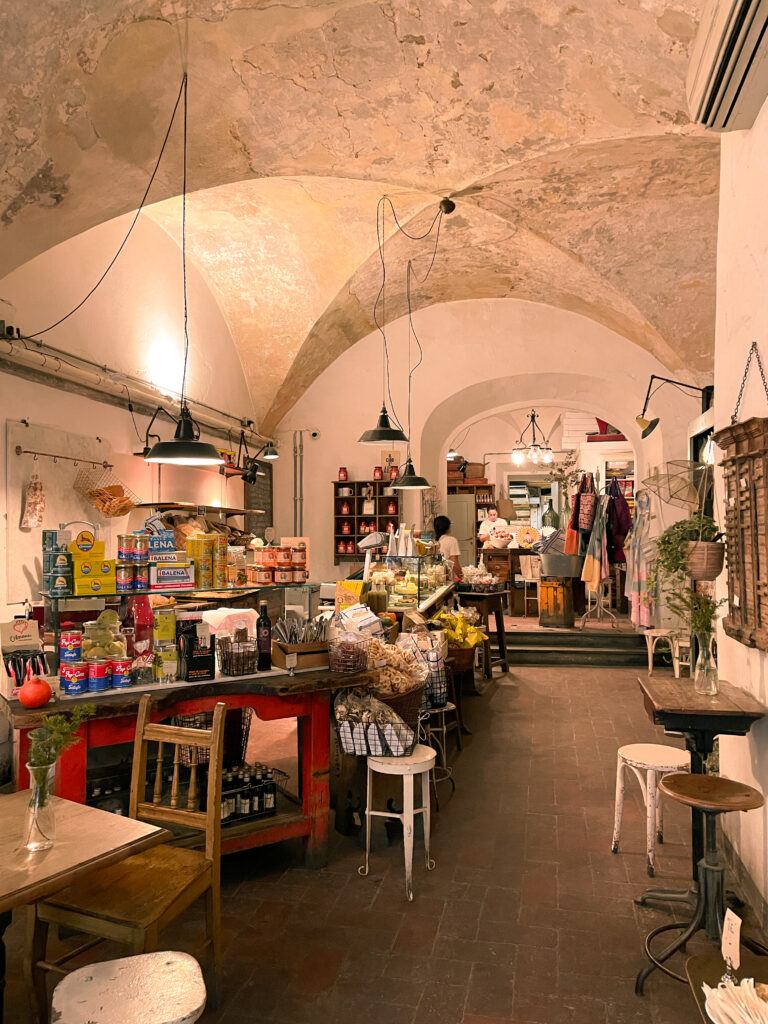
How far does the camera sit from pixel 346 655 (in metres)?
3.78

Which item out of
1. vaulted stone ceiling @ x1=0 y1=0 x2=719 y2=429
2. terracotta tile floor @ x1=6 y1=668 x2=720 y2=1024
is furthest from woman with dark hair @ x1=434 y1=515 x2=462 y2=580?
terracotta tile floor @ x1=6 y1=668 x2=720 y2=1024

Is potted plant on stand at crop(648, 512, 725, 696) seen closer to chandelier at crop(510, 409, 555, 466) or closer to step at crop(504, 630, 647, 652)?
step at crop(504, 630, 647, 652)

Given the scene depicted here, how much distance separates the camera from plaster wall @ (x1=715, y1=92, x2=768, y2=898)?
120 inches

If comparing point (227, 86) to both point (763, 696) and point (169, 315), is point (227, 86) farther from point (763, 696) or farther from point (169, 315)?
point (763, 696)

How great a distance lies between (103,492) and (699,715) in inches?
203

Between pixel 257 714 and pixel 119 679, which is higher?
pixel 119 679

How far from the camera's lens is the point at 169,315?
775 cm

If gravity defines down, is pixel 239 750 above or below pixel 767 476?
below

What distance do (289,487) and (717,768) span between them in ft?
25.4

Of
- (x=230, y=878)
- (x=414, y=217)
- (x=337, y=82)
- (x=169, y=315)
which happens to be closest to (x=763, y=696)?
(x=230, y=878)

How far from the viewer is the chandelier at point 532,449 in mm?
13607

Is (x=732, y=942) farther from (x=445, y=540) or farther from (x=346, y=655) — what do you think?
(x=445, y=540)

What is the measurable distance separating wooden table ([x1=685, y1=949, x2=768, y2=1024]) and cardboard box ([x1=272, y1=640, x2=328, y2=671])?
2.34 meters

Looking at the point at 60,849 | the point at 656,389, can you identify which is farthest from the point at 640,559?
the point at 60,849
